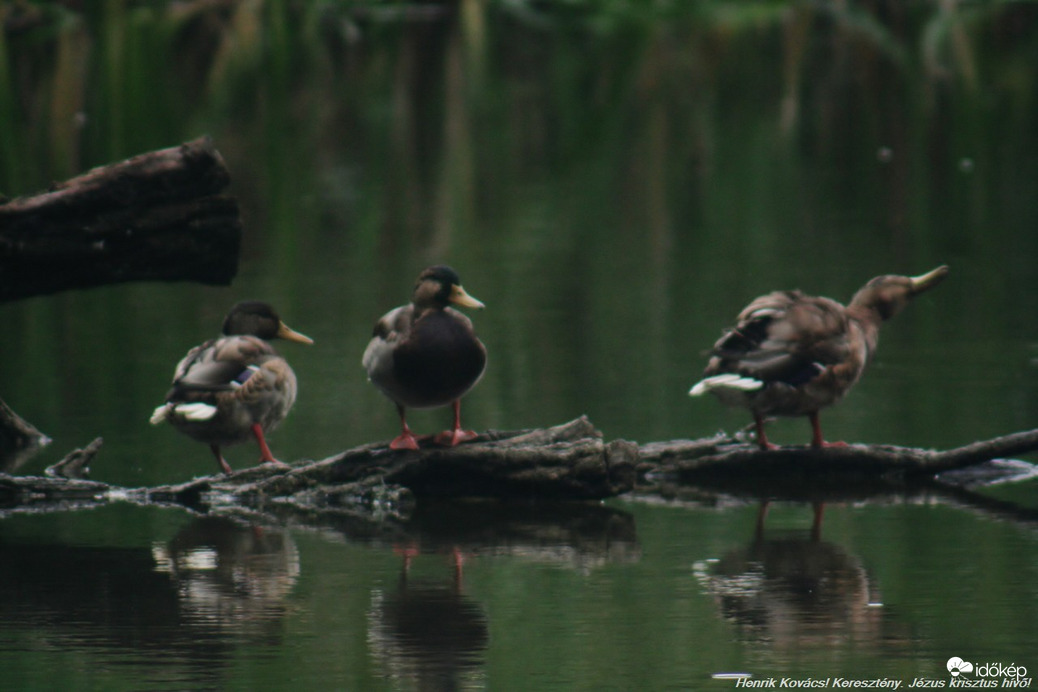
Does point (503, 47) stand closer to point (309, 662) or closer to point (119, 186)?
point (119, 186)

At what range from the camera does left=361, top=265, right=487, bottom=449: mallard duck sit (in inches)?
294

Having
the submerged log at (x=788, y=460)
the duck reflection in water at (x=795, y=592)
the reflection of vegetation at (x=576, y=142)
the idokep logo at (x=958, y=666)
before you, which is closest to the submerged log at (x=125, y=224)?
the reflection of vegetation at (x=576, y=142)

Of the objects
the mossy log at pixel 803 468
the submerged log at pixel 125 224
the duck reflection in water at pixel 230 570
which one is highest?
the submerged log at pixel 125 224

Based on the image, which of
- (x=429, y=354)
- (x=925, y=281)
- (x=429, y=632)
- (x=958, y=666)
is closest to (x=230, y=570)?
(x=429, y=632)

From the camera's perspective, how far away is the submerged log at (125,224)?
→ 7656 mm

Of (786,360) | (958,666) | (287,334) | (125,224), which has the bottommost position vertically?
(958,666)

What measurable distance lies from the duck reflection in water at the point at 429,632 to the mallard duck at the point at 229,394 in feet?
5.32

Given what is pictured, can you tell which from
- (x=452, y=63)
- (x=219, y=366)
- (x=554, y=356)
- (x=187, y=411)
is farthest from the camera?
(x=452, y=63)

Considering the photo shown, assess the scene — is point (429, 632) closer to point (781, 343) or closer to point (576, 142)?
point (781, 343)

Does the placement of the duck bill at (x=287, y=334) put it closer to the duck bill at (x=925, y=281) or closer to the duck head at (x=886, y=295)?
the duck head at (x=886, y=295)

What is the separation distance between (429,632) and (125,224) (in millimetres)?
2786

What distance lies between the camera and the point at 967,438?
798cm

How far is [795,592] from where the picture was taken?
5906 mm

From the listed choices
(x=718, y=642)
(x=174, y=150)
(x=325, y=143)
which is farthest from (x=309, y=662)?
(x=325, y=143)
